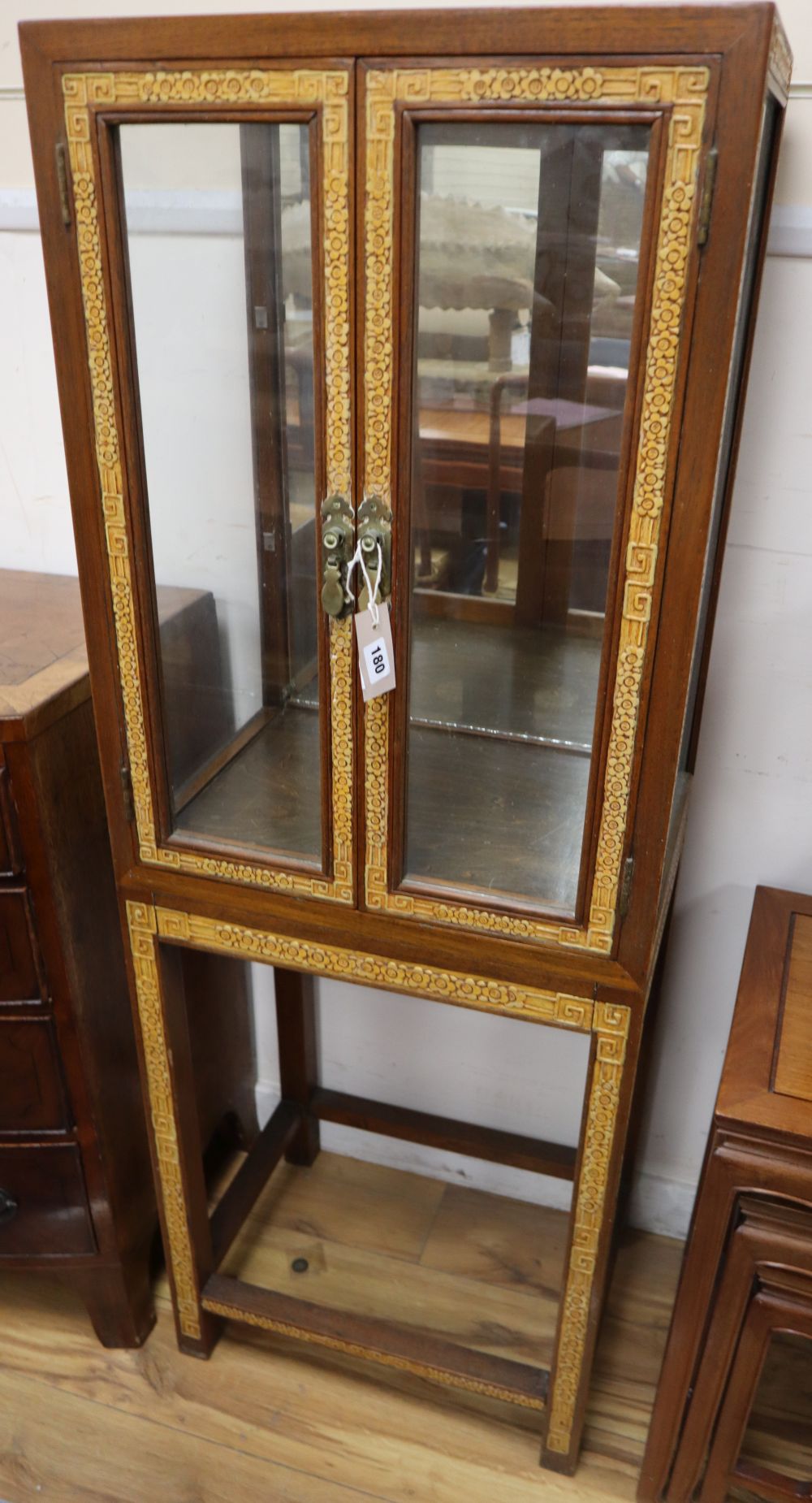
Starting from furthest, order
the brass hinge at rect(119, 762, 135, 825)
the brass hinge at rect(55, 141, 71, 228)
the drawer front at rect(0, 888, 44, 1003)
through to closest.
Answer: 1. the drawer front at rect(0, 888, 44, 1003)
2. the brass hinge at rect(119, 762, 135, 825)
3. the brass hinge at rect(55, 141, 71, 228)

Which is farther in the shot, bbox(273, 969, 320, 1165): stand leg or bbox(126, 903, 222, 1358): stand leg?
bbox(273, 969, 320, 1165): stand leg

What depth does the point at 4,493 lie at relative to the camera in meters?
1.49

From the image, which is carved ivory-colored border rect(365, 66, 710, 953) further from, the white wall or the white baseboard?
the white baseboard

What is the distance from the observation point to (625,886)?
1008 millimetres

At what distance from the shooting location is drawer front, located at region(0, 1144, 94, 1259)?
1.38 m

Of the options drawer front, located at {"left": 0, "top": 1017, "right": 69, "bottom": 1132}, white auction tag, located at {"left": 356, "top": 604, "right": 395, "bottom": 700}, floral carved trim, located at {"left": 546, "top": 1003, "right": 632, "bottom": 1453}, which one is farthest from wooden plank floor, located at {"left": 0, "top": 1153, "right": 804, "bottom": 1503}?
white auction tag, located at {"left": 356, "top": 604, "right": 395, "bottom": 700}

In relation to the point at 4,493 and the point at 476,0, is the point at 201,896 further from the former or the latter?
the point at 476,0

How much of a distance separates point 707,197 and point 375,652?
42 cm

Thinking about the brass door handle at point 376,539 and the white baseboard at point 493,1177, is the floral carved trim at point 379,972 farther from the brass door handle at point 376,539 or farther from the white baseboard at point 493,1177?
the white baseboard at point 493,1177

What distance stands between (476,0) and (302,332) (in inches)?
17.9

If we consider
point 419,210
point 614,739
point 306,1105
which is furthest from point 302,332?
point 306,1105

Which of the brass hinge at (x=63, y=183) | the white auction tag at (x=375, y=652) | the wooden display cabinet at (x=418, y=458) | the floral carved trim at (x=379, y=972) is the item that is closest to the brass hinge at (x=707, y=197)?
the wooden display cabinet at (x=418, y=458)

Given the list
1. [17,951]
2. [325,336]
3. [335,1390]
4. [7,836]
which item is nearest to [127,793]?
[7,836]

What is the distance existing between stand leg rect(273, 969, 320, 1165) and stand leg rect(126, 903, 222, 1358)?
0.95ft
